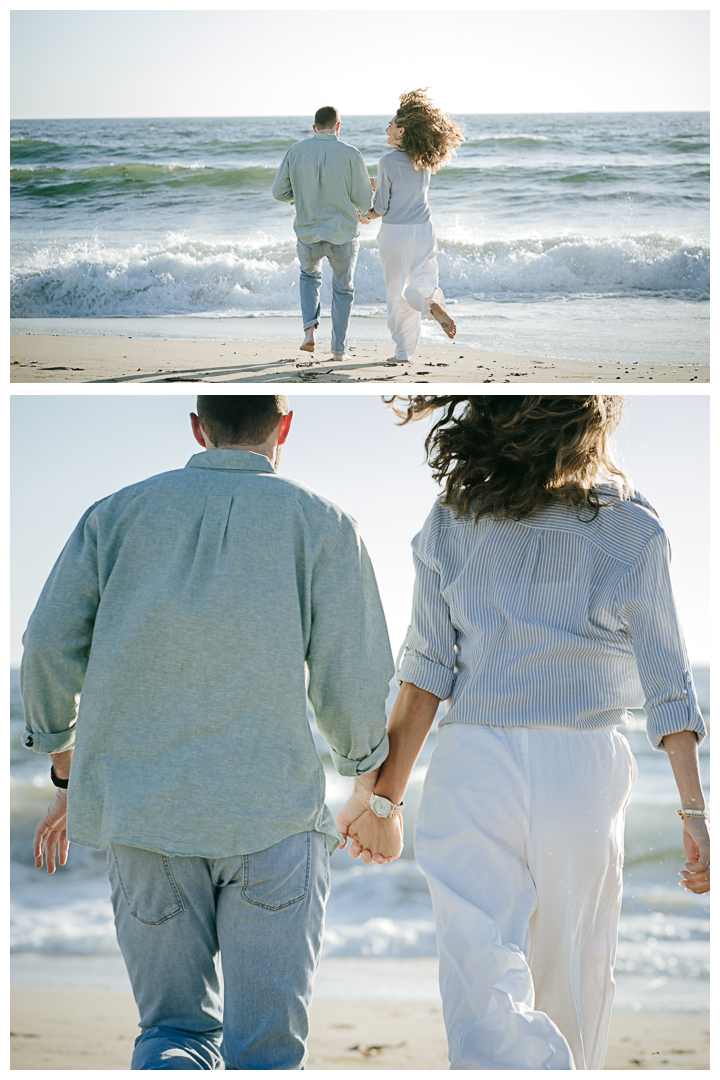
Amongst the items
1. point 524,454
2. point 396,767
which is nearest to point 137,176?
point 524,454

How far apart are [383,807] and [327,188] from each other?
350 cm

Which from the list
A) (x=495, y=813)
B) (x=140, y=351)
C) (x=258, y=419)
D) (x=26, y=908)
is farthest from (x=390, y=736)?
(x=26, y=908)

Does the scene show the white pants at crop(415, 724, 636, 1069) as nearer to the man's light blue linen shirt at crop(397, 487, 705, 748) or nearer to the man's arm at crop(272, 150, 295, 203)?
the man's light blue linen shirt at crop(397, 487, 705, 748)

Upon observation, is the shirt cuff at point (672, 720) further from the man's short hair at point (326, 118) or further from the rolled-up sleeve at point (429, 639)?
the man's short hair at point (326, 118)

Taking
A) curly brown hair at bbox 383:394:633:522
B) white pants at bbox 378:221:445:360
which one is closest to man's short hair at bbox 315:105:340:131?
white pants at bbox 378:221:445:360

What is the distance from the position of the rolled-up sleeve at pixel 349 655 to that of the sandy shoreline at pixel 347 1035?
2672mm

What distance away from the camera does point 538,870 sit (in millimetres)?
2084

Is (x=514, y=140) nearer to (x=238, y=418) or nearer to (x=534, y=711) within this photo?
(x=238, y=418)

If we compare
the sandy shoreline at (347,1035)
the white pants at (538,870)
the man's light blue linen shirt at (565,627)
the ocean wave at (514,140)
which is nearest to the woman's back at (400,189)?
the man's light blue linen shirt at (565,627)

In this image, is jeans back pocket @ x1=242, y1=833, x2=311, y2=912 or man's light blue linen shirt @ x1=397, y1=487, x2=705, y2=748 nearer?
jeans back pocket @ x1=242, y1=833, x2=311, y2=912

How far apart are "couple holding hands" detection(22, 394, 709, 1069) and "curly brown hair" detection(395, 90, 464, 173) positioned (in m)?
2.98

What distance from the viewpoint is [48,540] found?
9000 mm

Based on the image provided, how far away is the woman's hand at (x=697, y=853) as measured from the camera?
2225mm

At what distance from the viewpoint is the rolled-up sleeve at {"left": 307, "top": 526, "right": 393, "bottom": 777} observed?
2164 millimetres
